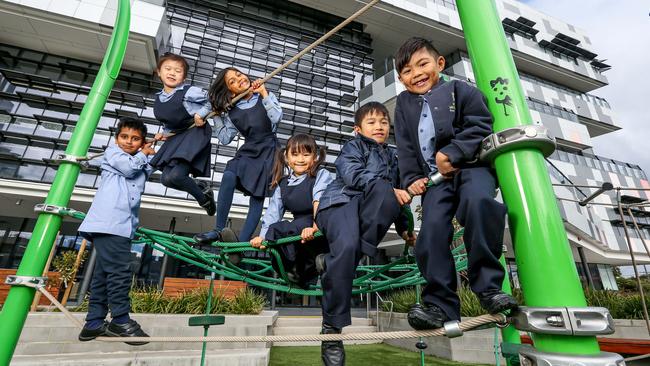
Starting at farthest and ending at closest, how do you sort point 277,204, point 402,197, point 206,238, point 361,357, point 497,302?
1. point 361,357
2. point 277,204
3. point 206,238
4. point 402,197
5. point 497,302

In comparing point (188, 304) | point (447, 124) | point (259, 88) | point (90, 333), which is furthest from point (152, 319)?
point (447, 124)

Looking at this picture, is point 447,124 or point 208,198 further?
point 208,198

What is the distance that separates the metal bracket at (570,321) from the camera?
23.8 inches

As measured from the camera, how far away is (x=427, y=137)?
1300 mm

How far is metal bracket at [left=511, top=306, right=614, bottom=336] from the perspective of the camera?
60 cm

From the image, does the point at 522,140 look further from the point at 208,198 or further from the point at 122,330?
the point at 208,198

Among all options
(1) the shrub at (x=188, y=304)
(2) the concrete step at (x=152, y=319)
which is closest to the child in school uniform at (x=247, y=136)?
(2) the concrete step at (x=152, y=319)

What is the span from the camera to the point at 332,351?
54.6 inches

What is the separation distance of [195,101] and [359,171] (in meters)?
1.74

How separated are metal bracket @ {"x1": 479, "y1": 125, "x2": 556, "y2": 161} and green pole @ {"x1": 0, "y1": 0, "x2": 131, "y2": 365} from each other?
1976mm

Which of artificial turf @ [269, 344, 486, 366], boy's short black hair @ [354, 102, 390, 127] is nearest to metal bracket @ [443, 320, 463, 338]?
boy's short black hair @ [354, 102, 390, 127]

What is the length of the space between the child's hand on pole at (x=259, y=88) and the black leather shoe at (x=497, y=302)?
2.21m

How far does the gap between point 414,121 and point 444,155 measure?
0.41 metres

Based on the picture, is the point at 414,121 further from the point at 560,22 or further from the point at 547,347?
the point at 560,22
